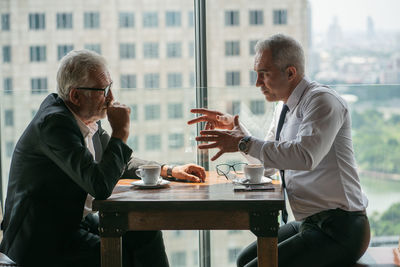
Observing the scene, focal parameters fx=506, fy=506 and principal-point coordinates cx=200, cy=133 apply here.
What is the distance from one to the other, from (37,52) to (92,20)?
41 cm

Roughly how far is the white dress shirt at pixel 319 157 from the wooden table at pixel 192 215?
18 cm

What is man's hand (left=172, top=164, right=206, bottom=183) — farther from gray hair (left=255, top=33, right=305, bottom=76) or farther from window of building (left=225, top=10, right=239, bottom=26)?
window of building (left=225, top=10, right=239, bottom=26)

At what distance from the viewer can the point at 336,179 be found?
1.98 m

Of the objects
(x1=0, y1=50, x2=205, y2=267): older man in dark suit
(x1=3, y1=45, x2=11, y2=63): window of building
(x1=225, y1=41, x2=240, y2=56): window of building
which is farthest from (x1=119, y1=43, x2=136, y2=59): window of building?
(x1=0, y1=50, x2=205, y2=267): older man in dark suit

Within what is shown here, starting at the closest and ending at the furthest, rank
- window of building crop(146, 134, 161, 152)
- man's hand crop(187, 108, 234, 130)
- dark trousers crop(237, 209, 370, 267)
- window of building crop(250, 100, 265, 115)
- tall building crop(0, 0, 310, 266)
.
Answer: dark trousers crop(237, 209, 370, 267)
man's hand crop(187, 108, 234, 130)
window of building crop(250, 100, 265, 115)
window of building crop(146, 134, 161, 152)
tall building crop(0, 0, 310, 266)

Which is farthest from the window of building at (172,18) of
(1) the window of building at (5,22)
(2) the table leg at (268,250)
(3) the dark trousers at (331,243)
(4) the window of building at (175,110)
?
(2) the table leg at (268,250)

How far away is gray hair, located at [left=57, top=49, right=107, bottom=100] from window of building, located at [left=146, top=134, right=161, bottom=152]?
102 centimetres

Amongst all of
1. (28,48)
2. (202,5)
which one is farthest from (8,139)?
(202,5)

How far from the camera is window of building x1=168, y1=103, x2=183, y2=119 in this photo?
297 cm

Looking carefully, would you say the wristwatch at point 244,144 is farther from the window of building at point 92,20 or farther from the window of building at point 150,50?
the window of building at point 92,20

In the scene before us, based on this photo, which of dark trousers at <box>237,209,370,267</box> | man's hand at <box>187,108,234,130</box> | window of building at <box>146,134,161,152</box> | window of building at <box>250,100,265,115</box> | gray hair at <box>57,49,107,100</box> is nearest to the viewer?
dark trousers at <box>237,209,370,267</box>

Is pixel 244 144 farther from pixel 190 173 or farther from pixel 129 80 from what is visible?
pixel 129 80

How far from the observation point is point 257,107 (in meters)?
2.93

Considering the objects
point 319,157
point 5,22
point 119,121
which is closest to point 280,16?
point 319,157
